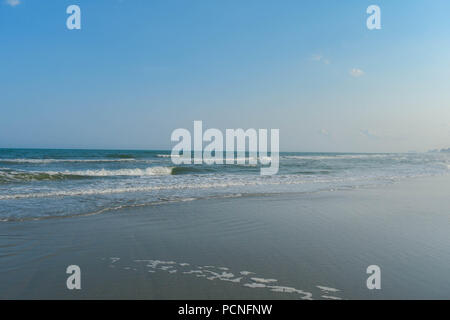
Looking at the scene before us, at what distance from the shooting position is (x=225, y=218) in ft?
25.4

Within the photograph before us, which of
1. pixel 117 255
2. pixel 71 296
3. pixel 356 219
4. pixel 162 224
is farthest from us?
pixel 356 219

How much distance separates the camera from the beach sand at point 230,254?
3650mm

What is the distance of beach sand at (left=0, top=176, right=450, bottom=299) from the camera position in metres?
3.65

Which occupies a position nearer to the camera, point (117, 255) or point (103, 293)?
point (103, 293)

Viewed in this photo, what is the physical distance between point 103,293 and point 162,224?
352 cm

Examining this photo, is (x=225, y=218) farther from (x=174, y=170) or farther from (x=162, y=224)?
(x=174, y=170)

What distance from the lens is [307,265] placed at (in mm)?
4438

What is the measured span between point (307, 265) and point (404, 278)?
121 centimetres

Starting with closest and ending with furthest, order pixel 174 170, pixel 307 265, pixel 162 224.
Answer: pixel 307 265 < pixel 162 224 < pixel 174 170

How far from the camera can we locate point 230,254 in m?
4.96

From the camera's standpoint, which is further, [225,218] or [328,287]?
[225,218]

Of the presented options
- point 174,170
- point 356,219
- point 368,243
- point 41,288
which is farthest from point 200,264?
point 174,170
